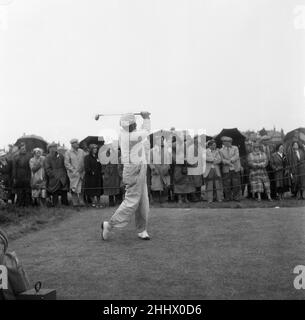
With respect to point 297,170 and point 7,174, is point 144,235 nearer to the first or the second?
point 297,170

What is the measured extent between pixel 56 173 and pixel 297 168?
700 cm

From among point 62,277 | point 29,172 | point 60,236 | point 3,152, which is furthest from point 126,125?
point 3,152

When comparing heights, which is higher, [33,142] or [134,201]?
[33,142]

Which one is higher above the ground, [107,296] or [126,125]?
[126,125]

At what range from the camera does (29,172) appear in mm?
16047

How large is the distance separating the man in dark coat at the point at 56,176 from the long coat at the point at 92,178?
62 cm

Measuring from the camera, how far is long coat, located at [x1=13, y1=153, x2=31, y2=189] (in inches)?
626

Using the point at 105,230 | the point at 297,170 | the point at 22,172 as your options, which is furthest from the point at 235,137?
the point at 105,230

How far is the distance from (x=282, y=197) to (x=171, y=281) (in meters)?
10.0

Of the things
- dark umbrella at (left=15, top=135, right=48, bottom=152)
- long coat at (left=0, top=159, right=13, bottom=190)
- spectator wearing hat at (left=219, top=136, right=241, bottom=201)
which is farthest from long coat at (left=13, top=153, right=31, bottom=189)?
dark umbrella at (left=15, top=135, right=48, bottom=152)

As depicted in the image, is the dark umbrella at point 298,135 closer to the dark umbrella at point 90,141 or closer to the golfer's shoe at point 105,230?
the dark umbrella at point 90,141

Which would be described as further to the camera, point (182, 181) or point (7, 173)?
point (7, 173)

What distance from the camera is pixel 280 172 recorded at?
15.7 m
